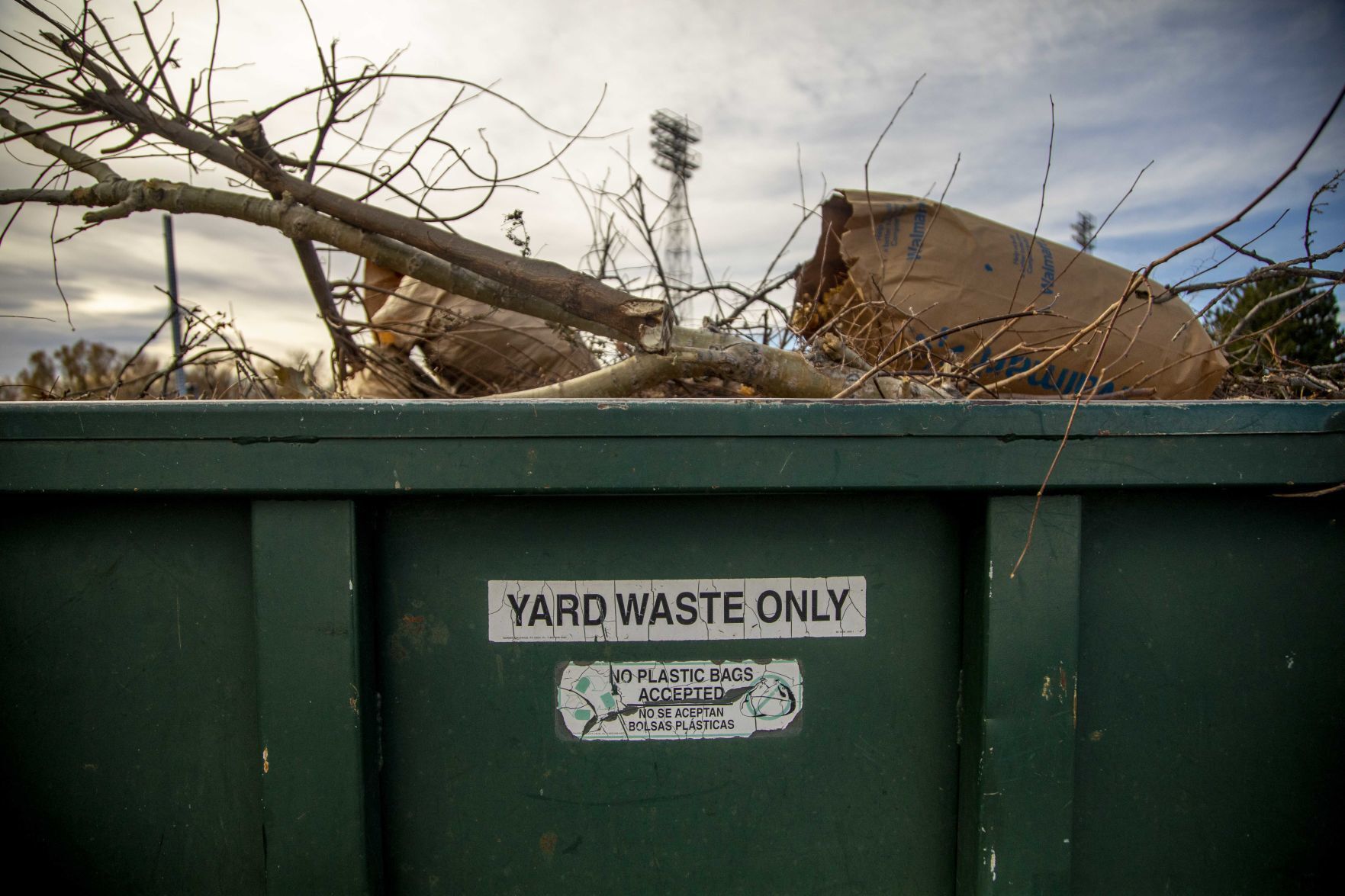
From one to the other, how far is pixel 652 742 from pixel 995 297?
4.99ft

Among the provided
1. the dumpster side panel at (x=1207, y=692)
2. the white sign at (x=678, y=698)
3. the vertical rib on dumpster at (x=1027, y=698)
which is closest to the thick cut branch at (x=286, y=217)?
the white sign at (x=678, y=698)

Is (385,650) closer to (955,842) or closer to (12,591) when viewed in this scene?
(12,591)

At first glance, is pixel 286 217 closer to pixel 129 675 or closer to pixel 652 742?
pixel 129 675

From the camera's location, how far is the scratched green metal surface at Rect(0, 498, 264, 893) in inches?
39.9

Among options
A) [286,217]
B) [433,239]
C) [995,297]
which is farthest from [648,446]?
[286,217]

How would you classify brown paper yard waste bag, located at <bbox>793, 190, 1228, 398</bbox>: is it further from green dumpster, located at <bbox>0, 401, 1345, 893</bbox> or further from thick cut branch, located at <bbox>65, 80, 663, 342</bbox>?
green dumpster, located at <bbox>0, 401, 1345, 893</bbox>

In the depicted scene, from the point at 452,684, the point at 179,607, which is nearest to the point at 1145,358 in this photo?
the point at 452,684

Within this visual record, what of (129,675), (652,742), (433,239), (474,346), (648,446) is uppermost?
(433,239)

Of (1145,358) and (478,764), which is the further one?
(1145,358)

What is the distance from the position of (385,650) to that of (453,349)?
1510mm

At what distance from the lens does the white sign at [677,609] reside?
40.7 inches

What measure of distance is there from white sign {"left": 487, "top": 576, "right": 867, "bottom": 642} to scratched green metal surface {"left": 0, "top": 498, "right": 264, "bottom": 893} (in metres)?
0.37

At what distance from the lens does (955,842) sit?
1066mm

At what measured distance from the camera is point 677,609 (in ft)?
3.42
